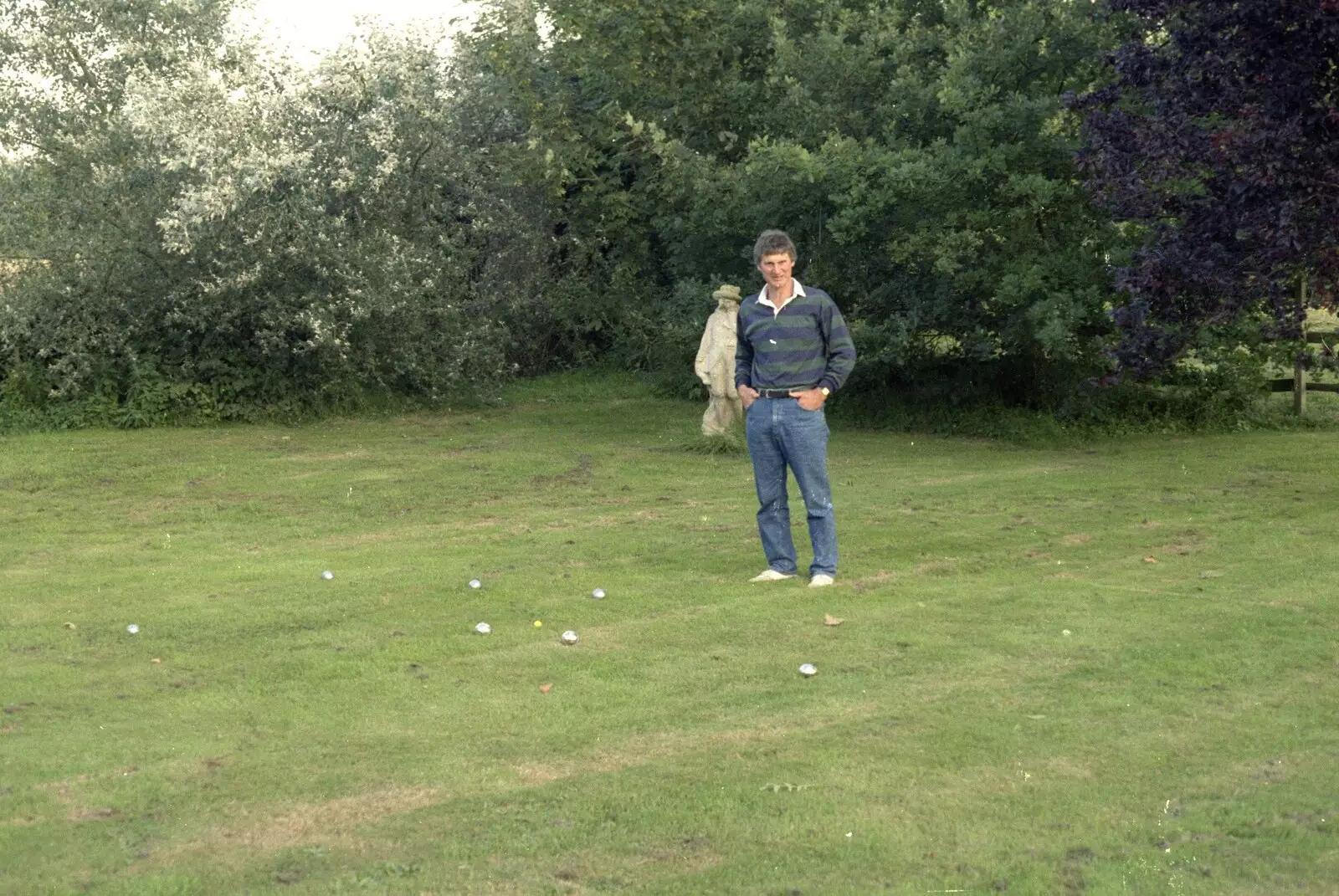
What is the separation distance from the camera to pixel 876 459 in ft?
62.2

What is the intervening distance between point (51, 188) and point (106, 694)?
17.2 meters

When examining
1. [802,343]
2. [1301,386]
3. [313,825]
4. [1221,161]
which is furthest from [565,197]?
[313,825]

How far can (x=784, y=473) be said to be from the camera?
1084 centimetres

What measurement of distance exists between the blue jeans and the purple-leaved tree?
5.06 metres

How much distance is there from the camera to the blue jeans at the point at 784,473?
10.4m

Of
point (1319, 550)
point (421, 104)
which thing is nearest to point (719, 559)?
point (1319, 550)

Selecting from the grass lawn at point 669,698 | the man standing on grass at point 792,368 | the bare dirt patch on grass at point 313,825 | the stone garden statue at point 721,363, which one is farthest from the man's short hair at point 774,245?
the stone garden statue at point 721,363

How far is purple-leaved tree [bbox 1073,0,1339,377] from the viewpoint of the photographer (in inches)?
518

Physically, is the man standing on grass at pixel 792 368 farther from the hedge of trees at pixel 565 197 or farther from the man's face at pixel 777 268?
the hedge of trees at pixel 565 197

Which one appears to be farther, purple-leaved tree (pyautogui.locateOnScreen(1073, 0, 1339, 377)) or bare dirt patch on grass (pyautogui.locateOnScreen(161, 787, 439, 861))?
purple-leaved tree (pyautogui.locateOnScreen(1073, 0, 1339, 377))

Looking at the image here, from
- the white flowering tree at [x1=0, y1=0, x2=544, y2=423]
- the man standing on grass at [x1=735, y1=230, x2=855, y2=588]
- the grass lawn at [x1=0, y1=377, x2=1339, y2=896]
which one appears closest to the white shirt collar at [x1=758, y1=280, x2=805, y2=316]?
the man standing on grass at [x1=735, y1=230, x2=855, y2=588]

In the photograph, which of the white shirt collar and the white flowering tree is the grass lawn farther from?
the white flowering tree

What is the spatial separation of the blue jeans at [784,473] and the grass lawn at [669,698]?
0.28m

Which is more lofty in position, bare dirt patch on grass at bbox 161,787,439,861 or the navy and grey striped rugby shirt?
the navy and grey striped rugby shirt
